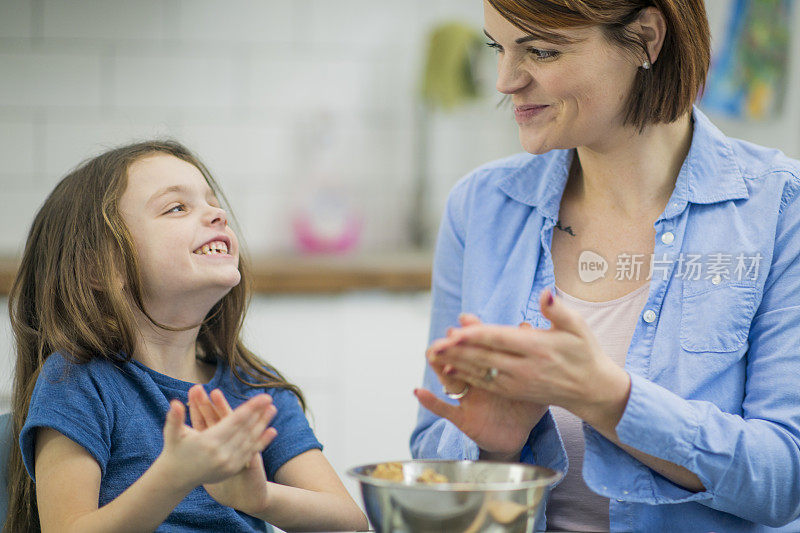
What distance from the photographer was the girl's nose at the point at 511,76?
1.19 meters

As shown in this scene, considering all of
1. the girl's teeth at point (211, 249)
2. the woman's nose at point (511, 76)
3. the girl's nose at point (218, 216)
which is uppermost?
the woman's nose at point (511, 76)

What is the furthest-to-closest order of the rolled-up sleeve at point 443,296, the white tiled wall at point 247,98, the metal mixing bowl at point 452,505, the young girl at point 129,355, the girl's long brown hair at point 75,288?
1. the white tiled wall at point 247,98
2. the rolled-up sleeve at point 443,296
3. the girl's long brown hair at point 75,288
4. the young girl at point 129,355
5. the metal mixing bowl at point 452,505

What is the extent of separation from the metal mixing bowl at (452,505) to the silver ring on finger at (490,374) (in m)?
0.12

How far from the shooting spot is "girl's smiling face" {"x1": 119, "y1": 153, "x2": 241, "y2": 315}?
120 centimetres

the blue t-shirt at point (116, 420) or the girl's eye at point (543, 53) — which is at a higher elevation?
the girl's eye at point (543, 53)

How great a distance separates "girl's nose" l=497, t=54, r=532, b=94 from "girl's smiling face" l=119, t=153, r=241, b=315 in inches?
17.1

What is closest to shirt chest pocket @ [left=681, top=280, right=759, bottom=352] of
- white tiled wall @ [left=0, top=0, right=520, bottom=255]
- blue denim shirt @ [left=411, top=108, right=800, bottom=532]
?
blue denim shirt @ [left=411, top=108, right=800, bottom=532]

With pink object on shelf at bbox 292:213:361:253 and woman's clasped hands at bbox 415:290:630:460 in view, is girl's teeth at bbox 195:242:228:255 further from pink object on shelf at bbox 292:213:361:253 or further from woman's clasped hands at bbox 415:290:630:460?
pink object on shelf at bbox 292:213:361:253

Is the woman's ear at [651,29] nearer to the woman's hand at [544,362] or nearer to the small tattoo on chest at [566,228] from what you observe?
→ the small tattoo on chest at [566,228]

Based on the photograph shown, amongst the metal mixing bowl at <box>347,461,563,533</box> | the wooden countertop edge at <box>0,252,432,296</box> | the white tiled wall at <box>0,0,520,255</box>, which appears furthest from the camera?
the white tiled wall at <box>0,0,520,255</box>

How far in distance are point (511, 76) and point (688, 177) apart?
11.6 inches

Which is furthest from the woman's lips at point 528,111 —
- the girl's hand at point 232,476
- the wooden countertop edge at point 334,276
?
the wooden countertop edge at point 334,276

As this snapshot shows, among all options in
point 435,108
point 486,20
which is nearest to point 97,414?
point 486,20

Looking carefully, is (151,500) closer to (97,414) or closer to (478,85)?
(97,414)
